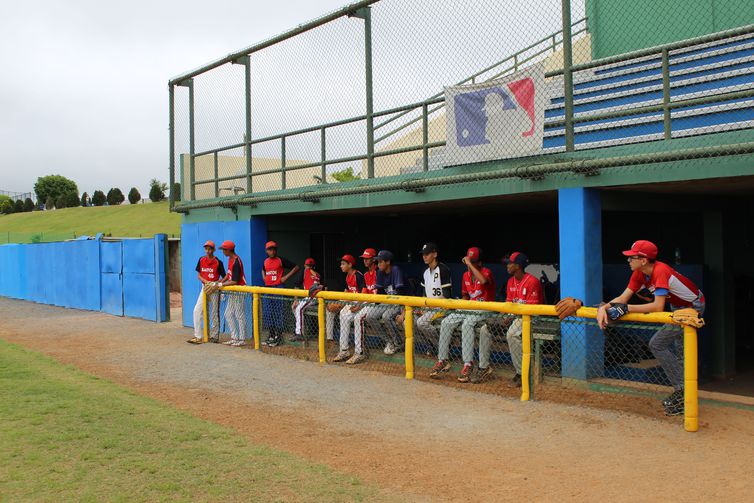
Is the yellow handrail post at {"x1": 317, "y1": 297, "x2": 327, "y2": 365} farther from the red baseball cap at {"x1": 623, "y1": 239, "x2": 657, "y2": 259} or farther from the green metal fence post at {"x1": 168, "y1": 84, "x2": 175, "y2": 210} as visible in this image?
the green metal fence post at {"x1": 168, "y1": 84, "x2": 175, "y2": 210}

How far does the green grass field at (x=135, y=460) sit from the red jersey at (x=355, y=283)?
11.8 ft

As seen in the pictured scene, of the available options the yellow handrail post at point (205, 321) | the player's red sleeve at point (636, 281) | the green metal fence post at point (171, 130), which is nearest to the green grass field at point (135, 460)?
the player's red sleeve at point (636, 281)

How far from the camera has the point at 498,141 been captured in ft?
28.8

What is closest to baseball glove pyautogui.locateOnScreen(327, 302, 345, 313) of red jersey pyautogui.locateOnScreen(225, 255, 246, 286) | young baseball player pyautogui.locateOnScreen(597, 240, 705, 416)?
red jersey pyautogui.locateOnScreen(225, 255, 246, 286)

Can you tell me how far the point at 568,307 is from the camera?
23.0ft

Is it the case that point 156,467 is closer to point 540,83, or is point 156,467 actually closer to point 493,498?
point 493,498

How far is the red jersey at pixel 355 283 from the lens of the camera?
10477 millimetres

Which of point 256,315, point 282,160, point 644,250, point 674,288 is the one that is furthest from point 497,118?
point 282,160

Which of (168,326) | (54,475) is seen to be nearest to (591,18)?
(168,326)

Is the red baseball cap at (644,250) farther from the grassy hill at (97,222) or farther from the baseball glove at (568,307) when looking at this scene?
the grassy hill at (97,222)

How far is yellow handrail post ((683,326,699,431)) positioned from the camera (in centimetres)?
611

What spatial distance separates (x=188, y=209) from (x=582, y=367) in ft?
31.4

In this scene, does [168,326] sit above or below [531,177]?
below

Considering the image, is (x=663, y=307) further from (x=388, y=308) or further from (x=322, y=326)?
(x=322, y=326)
